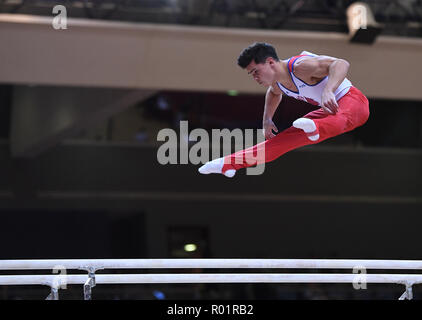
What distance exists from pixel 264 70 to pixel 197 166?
7985 millimetres

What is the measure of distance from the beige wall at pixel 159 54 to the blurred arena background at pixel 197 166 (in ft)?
0.09

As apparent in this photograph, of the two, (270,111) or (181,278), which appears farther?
(270,111)

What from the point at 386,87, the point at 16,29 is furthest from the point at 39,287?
the point at 386,87

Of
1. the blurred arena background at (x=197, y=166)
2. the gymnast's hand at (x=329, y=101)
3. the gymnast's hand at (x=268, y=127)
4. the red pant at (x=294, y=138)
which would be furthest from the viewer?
the blurred arena background at (x=197, y=166)

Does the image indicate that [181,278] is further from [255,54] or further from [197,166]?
[197,166]

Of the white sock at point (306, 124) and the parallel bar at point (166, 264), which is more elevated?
the white sock at point (306, 124)

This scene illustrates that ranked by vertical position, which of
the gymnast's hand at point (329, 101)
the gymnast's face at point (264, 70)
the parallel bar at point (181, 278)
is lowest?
the parallel bar at point (181, 278)

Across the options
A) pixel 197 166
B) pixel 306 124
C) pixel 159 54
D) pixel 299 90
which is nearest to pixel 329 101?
pixel 306 124

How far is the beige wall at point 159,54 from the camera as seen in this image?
705 centimetres

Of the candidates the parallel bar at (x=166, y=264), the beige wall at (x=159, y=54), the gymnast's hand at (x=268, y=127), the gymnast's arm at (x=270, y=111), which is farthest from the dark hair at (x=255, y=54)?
the beige wall at (x=159, y=54)

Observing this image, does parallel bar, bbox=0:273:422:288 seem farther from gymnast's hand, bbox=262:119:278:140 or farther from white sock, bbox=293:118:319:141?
white sock, bbox=293:118:319:141

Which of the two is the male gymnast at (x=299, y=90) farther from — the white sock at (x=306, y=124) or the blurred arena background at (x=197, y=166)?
the blurred arena background at (x=197, y=166)

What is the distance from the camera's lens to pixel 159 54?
7.24 metres

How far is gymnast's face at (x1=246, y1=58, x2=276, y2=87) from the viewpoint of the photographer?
3.26 meters
